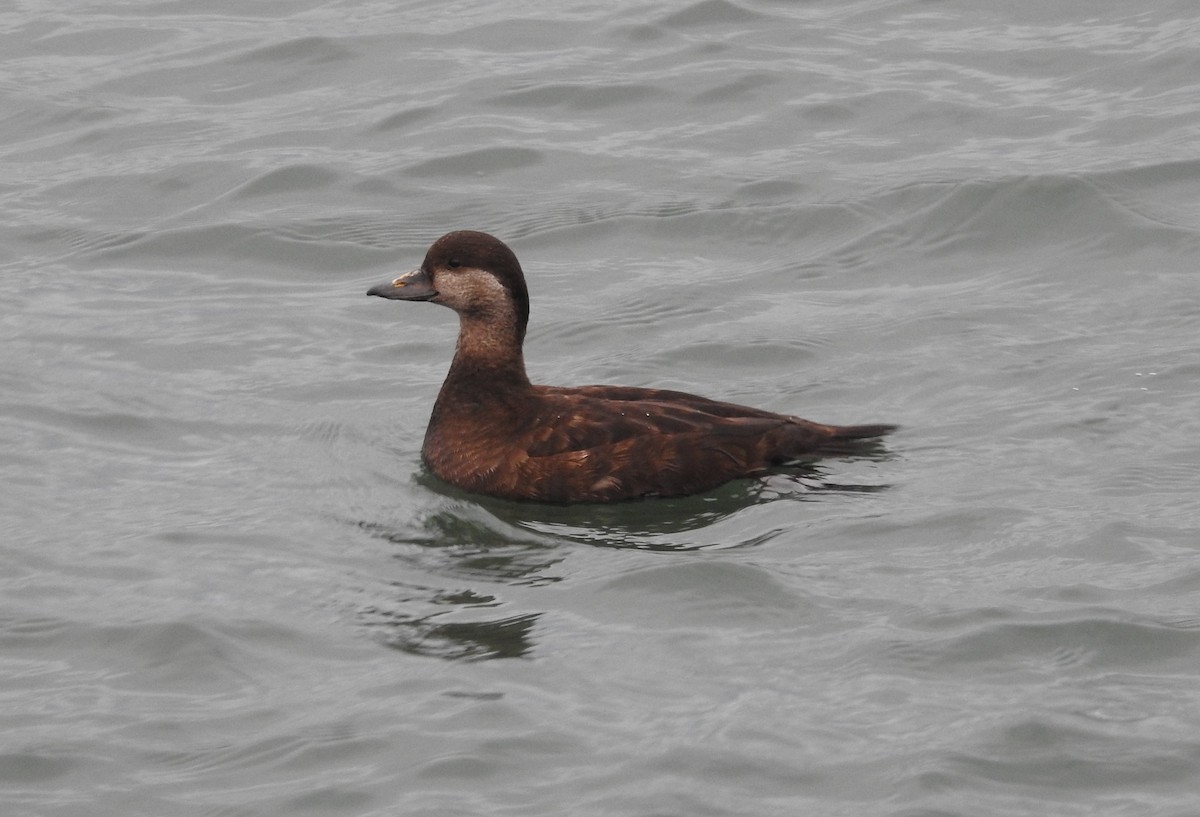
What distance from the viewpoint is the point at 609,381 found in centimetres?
1044

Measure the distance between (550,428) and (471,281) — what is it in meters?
0.83

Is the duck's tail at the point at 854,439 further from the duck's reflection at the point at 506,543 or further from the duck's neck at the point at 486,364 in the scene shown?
the duck's neck at the point at 486,364

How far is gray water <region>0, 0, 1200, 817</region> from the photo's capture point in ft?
22.4

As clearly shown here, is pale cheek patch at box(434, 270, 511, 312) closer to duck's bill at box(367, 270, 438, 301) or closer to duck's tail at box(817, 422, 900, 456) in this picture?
duck's bill at box(367, 270, 438, 301)

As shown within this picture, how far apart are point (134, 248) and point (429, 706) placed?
5958 mm

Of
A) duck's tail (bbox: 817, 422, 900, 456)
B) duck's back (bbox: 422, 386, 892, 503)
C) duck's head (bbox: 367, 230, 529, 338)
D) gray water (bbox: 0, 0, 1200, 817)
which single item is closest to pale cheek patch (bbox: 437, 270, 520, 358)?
duck's head (bbox: 367, 230, 529, 338)

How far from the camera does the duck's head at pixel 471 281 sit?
941 cm

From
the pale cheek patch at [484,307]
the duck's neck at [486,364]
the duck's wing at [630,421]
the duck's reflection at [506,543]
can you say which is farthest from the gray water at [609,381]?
the pale cheek patch at [484,307]

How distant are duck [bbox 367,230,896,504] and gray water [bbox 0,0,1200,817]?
118mm

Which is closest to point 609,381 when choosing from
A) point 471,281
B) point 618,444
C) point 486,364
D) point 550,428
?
point 486,364

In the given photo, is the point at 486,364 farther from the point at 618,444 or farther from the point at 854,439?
the point at 854,439

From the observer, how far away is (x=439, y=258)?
947 cm

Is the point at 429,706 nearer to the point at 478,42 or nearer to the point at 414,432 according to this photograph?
the point at 414,432

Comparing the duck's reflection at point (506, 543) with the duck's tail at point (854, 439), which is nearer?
the duck's reflection at point (506, 543)
